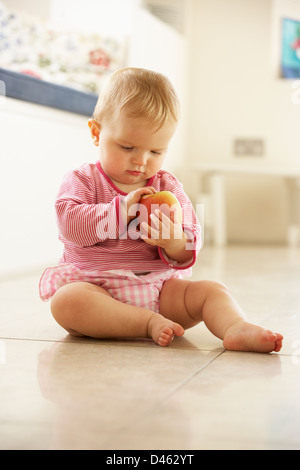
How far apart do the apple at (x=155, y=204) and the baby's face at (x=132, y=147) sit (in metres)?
0.08

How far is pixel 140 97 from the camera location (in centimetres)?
118

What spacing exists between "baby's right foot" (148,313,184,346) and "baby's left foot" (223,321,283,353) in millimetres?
82

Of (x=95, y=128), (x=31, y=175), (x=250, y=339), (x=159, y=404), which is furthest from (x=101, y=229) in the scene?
(x=31, y=175)

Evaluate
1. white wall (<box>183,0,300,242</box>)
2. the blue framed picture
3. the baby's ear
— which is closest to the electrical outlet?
white wall (<box>183,0,300,242</box>)

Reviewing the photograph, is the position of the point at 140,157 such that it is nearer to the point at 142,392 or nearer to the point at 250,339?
the point at 250,339

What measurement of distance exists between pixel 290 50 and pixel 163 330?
11.1 ft

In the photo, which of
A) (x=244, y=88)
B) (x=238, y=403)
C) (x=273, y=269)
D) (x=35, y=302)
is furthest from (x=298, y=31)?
(x=238, y=403)

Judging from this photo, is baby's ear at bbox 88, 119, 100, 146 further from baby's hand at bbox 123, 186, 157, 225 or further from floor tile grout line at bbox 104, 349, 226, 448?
floor tile grout line at bbox 104, 349, 226, 448

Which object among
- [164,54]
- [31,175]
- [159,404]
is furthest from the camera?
[164,54]

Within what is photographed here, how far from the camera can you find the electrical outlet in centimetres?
409

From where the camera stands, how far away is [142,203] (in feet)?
3.78

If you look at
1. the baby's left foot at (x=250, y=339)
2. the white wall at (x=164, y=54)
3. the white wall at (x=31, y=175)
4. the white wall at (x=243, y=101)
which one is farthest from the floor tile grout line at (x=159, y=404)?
the white wall at (x=243, y=101)

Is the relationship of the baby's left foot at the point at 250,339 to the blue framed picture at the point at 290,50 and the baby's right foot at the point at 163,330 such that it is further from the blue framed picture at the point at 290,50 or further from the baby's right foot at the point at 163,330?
the blue framed picture at the point at 290,50

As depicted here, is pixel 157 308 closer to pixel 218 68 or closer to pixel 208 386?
pixel 208 386
